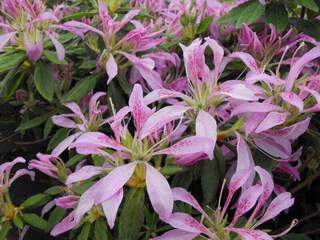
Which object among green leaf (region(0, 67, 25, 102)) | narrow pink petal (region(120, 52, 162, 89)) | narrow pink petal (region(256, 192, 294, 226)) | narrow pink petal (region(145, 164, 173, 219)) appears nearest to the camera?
narrow pink petal (region(145, 164, 173, 219))

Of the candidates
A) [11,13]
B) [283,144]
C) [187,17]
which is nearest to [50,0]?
[11,13]

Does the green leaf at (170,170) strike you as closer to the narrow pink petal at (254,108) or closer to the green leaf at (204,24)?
the narrow pink petal at (254,108)

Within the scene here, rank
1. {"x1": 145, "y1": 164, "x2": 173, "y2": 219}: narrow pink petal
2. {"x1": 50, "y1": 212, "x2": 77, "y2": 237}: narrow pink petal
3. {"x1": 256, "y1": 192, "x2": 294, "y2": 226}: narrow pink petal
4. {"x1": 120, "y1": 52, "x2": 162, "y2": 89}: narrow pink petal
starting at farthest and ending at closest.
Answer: {"x1": 120, "y1": 52, "x2": 162, "y2": 89}: narrow pink petal < {"x1": 50, "y1": 212, "x2": 77, "y2": 237}: narrow pink petal < {"x1": 256, "y1": 192, "x2": 294, "y2": 226}: narrow pink petal < {"x1": 145, "y1": 164, "x2": 173, "y2": 219}: narrow pink petal

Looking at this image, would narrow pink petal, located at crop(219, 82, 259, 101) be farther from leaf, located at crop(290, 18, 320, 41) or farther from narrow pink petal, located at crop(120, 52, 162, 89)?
leaf, located at crop(290, 18, 320, 41)

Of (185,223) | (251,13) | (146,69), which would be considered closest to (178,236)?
(185,223)

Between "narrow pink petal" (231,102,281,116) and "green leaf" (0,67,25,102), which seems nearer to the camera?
"narrow pink petal" (231,102,281,116)

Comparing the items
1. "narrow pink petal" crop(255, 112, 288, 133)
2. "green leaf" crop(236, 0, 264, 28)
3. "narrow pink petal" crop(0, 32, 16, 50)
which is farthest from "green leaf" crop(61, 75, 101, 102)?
"narrow pink petal" crop(255, 112, 288, 133)

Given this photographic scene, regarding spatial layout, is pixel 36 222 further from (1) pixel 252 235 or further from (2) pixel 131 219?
(1) pixel 252 235

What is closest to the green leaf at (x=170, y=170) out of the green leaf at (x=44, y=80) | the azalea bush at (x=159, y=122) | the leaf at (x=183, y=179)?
the azalea bush at (x=159, y=122)
